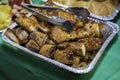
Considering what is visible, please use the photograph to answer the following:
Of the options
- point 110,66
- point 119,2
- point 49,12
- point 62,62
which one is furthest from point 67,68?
point 119,2

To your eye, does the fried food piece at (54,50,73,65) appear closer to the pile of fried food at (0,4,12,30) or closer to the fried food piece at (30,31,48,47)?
the fried food piece at (30,31,48,47)

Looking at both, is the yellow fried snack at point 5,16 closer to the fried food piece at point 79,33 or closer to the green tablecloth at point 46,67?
the green tablecloth at point 46,67

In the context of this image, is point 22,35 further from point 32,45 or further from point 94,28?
point 94,28

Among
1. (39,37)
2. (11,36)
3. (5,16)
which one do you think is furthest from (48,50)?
(5,16)

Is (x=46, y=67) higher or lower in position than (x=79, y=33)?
lower

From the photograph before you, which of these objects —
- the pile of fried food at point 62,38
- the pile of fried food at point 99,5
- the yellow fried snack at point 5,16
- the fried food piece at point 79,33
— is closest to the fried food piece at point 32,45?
the pile of fried food at point 62,38

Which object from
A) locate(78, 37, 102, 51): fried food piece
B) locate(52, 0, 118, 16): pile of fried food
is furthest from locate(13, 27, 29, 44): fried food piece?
locate(52, 0, 118, 16): pile of fried food

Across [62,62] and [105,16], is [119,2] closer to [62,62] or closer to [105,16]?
[105,16]
